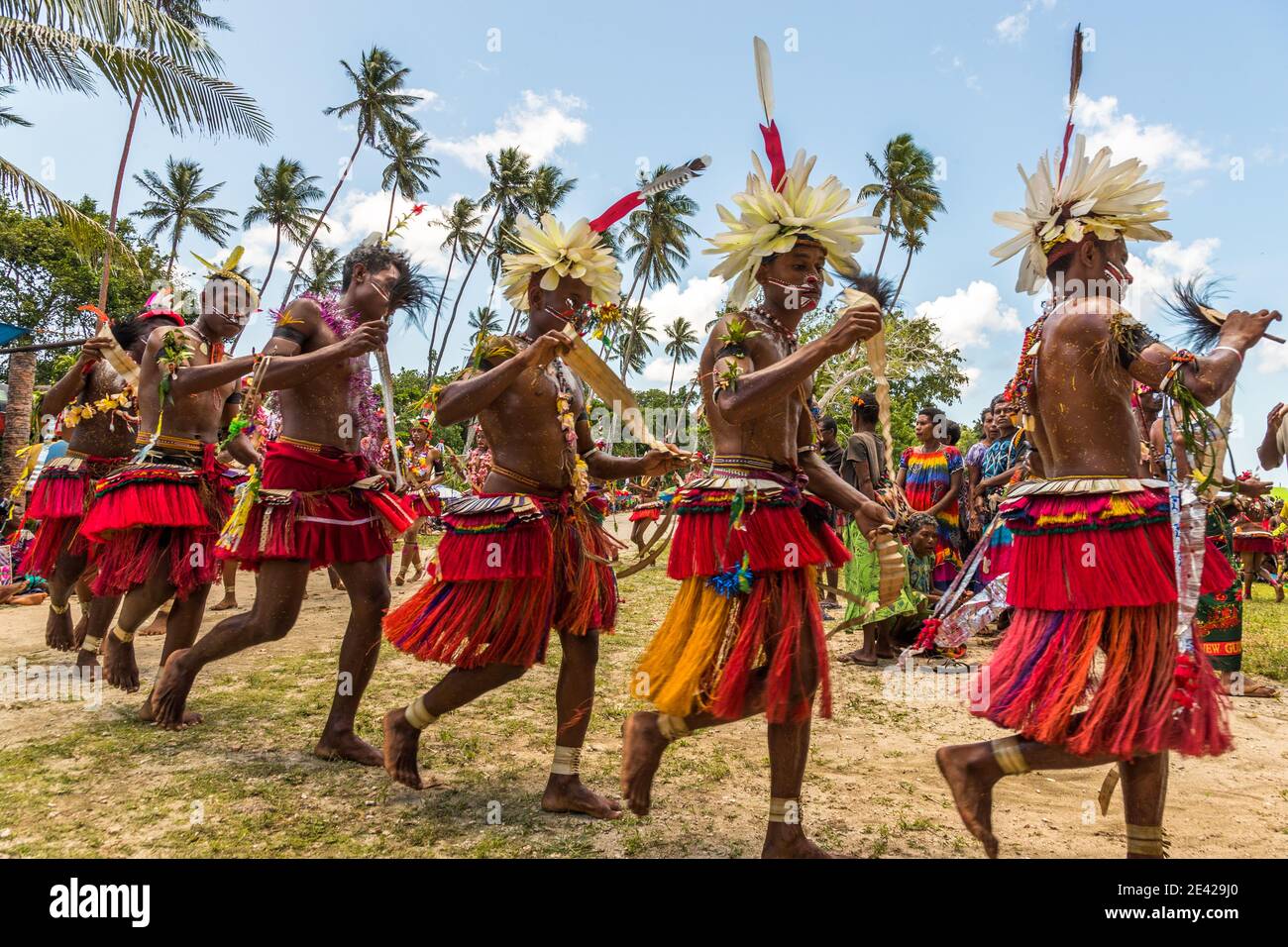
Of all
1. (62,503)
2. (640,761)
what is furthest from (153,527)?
(640,761)

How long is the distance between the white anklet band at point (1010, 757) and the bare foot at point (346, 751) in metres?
2.54

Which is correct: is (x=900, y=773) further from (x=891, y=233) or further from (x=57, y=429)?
(x=891, y=233)

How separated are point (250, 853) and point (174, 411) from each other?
280 cm

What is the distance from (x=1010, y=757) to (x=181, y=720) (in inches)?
143

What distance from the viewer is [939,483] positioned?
752 centimetres

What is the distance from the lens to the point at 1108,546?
2.45 meters

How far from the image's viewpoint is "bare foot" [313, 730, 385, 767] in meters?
3.69

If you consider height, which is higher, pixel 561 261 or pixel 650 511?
pixel 561 261

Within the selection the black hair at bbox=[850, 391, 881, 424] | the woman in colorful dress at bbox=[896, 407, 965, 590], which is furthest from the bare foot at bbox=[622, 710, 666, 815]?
the woman in colorful dress at bbox=[896, 407, 965, 590]

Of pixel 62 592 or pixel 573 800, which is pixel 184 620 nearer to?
pixel 62 592

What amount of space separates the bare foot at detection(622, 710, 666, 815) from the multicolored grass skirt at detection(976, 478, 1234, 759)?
1015 millimetres

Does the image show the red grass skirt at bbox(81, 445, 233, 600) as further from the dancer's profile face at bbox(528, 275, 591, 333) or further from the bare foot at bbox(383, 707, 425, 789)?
the dancer's profile face at bbox(528, 275, 591, 333)

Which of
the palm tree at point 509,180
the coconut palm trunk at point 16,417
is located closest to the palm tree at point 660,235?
the palm tree at point 509,180
